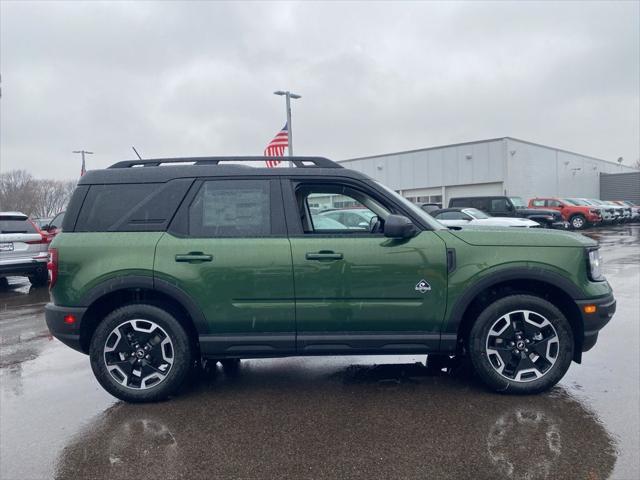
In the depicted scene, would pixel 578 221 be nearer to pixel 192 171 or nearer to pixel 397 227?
pixel 397 227

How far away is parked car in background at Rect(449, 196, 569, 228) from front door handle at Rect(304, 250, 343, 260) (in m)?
A: 19.7

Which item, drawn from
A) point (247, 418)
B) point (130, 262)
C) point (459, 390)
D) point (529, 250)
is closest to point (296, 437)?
point (247, 418)

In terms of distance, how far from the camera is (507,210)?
2209cm

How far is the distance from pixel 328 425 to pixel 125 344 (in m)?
1.81

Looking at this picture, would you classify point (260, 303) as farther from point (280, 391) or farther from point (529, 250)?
point (529, 250)

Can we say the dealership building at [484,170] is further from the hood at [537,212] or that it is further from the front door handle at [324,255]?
the front door handle at [324,255]

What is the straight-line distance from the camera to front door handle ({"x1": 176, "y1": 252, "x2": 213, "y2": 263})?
12.5 feet

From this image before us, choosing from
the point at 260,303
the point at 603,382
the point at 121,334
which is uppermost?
the point at 260,303

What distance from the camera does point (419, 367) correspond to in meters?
4.66

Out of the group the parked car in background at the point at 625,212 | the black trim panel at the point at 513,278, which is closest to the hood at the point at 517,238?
the black trim panel at the point at 513,278

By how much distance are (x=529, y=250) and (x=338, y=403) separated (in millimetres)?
1989

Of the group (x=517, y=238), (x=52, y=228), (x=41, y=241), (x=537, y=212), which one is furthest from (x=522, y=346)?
(x=537, y=212)

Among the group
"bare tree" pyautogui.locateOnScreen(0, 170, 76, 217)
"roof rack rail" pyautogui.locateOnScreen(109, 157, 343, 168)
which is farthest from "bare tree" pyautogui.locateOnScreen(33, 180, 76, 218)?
"roof rack rail" pyautogui.locateOnScreen(109, 157, 343, 168)

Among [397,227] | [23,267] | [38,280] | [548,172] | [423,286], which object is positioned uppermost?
[548,172]
